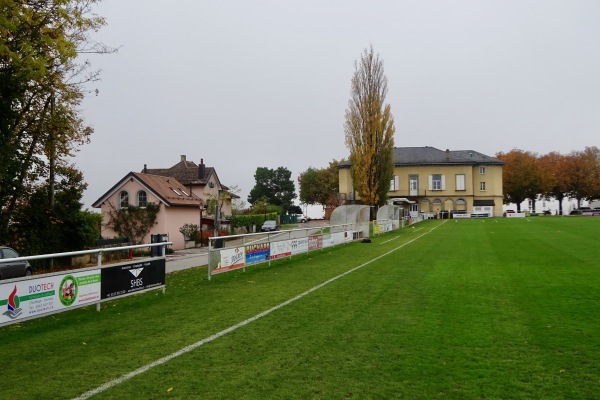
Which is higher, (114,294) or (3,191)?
(3,191)

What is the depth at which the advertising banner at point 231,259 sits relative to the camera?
16688 mm

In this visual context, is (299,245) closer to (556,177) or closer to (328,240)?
(328,240)

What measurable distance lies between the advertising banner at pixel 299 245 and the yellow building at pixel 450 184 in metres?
58.5

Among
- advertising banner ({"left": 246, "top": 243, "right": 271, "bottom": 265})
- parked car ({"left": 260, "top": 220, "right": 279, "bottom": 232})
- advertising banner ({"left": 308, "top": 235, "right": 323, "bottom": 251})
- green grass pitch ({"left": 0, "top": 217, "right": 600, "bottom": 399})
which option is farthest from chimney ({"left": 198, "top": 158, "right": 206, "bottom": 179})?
green grass pitch ({"left": 0, "top": 217, "right": 600, "bottom": 399})

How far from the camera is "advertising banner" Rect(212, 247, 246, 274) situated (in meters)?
16.7

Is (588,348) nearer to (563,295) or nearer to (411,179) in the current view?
(563,295)

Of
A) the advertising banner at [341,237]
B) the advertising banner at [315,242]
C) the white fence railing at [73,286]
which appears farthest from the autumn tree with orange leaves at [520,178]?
the white fence railing at [73,286]

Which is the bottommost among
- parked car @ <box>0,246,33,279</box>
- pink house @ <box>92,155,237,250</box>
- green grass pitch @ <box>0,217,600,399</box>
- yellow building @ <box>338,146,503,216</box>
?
green grass pitch @ <box>0,217,600,399</box>

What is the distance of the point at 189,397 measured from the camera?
18.2 feet

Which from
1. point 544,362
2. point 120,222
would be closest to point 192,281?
point 544,362

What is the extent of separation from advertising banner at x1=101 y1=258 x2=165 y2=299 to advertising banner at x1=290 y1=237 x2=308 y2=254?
10.0 meters

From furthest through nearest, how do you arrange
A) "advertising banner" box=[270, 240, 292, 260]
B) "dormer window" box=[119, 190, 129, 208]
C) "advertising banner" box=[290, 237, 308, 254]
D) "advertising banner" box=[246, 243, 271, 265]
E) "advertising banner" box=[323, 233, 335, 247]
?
"dormer window" box=[119, 190, 129, 208] < "advertising banner" box=[323, 233, 335, 247] < "advertising banner" box=[290, 237, 308, 254] < "advertising banner" box=[270, 240, 292, 260] < "advertising banner" box=[246, 243, 271, 265]

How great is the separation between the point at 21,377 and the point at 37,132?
18385mm

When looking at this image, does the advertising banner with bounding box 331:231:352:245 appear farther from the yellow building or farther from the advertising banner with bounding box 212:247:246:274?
the yellow building
